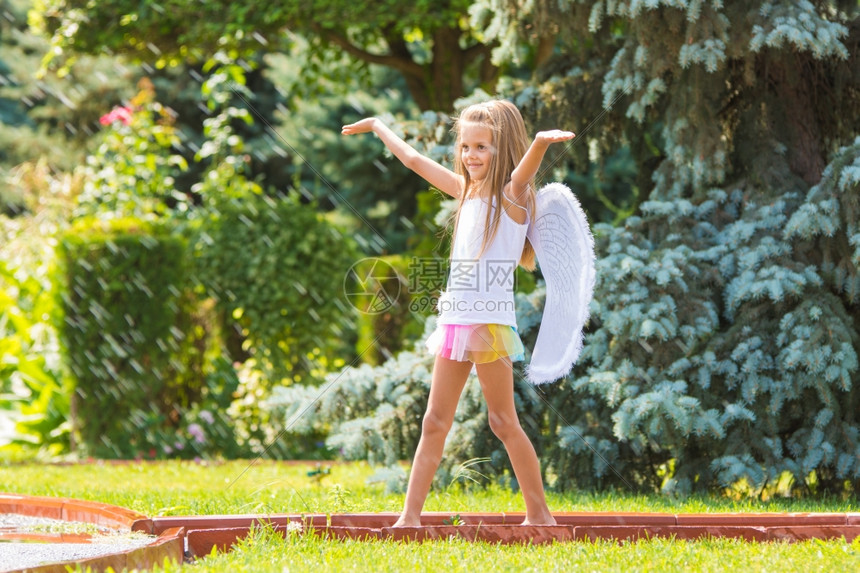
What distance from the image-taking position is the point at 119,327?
→ 6.86m

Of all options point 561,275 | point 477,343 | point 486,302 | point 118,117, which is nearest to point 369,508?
point 477,343

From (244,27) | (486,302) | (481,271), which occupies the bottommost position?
(486,302)

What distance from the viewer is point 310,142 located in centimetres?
1463

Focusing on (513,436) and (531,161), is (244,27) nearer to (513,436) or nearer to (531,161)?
(531,161)

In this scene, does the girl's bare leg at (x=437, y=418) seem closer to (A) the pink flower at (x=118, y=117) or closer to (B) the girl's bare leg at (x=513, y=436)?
(B) the girl's bare leg at (x=513, y=436)

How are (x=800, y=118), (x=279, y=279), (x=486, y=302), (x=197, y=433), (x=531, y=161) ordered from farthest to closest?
(x=279, y=279)
(x=197, y=433)
(x=800, y=118)
(x=486, y=302)
(x=531, y=161)

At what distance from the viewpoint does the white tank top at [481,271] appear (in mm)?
3131

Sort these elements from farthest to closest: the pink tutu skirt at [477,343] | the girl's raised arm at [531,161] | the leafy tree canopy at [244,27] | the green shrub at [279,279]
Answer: the leafy tree canopy at [244,27] < the green shrub at [279,279] < the pink tutu skirt at [477,343] < the girl's raised arm at [531,161]

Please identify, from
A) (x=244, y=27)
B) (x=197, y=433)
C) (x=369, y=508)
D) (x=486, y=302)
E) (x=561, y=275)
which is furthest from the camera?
(x=244, y=27)

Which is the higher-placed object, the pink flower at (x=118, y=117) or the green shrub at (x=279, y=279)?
the pink flower at (x=118, y=117)

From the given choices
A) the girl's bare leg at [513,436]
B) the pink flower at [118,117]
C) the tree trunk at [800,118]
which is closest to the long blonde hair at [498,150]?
the girl's bare leg at [513,436]

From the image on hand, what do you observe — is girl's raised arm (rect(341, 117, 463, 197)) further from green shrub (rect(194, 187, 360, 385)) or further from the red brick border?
green shrub (rect(194, 187, 360, 385))

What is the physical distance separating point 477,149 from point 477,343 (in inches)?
27.2

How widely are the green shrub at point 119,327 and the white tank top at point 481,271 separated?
14.2 feet
